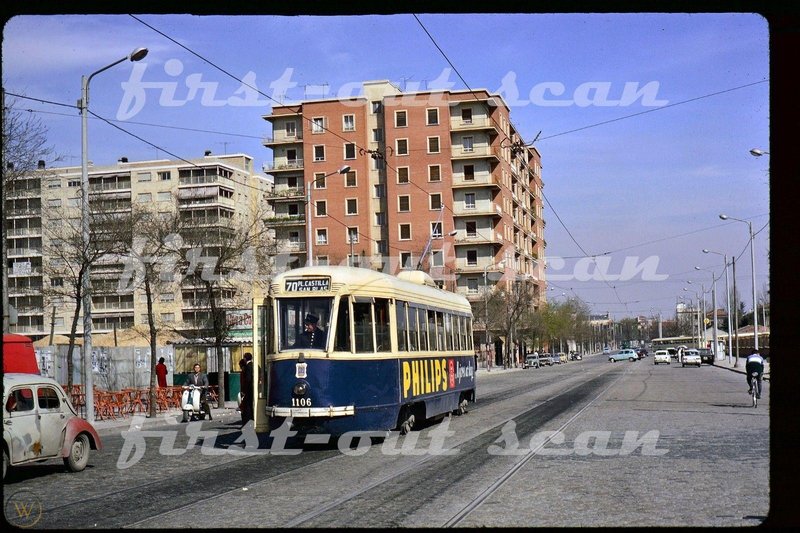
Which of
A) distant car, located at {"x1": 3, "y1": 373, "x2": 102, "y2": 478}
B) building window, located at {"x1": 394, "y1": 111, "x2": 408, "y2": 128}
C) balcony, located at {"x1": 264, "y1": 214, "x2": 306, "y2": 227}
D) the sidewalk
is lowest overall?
the sidewalk

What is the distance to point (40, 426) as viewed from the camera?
14.6m

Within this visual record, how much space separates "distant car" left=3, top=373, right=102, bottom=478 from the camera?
45.8 feet

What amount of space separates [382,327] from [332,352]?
5.21 feet

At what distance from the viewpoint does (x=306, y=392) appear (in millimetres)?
16719

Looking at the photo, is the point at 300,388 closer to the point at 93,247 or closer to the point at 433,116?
the point at 93,247

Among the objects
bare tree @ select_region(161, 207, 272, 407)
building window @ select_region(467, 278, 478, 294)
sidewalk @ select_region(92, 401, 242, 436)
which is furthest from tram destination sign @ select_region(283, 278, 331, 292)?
building window @ select_region(467, 278, 478, 294)

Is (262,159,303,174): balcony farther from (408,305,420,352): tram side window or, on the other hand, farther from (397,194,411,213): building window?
(408,305,420,352): tram side window

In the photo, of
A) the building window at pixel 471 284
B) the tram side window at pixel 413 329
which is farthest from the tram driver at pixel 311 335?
the building window at pixel 471 284

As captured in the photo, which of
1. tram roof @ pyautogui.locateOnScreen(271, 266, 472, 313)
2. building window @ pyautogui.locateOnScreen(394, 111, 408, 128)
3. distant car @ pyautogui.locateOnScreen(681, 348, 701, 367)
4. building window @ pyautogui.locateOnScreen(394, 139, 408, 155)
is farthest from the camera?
building window @ pyautogui.locateOnScreen(394, 139, 408, 155)

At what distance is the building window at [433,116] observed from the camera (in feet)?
291

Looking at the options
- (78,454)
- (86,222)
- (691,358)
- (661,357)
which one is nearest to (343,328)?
(78,454)

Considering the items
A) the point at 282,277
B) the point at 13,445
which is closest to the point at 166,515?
the point at 13,445

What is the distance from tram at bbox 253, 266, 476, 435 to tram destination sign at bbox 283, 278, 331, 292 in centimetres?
2

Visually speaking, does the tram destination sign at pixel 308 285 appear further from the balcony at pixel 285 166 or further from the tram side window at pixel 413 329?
the balcony at pixel 285 166
